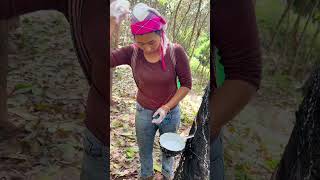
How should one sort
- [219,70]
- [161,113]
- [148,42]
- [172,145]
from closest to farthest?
1. [219,70]
2. [148,42]
3. [161,113]
4. [172,145]

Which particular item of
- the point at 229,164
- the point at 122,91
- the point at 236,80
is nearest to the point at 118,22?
the point at 122,91

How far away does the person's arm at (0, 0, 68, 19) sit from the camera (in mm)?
1257

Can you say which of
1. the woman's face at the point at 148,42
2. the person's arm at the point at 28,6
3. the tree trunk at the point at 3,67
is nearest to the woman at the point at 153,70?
the woman's face at the point at 148,42

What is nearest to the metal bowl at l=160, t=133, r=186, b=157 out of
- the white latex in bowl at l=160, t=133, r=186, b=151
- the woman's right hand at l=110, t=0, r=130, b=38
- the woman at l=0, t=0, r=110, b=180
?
the white latex in bowl at l=160, t=133, r=186, b=151

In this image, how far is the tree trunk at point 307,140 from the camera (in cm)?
123

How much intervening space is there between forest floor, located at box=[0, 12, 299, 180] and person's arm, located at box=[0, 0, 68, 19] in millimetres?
22

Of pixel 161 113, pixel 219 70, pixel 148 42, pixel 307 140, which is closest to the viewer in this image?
pixel 307 140

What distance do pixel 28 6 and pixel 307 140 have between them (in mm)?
983

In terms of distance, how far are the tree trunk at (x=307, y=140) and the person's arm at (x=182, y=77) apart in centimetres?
45

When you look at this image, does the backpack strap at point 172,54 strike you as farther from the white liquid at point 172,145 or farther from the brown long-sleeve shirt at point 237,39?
the white liquid at point 172,145

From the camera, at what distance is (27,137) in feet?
4.69

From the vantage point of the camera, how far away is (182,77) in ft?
5.14

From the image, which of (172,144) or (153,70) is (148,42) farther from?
(172,144)

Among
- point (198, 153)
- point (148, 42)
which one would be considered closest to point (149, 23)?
point (148, 42)
